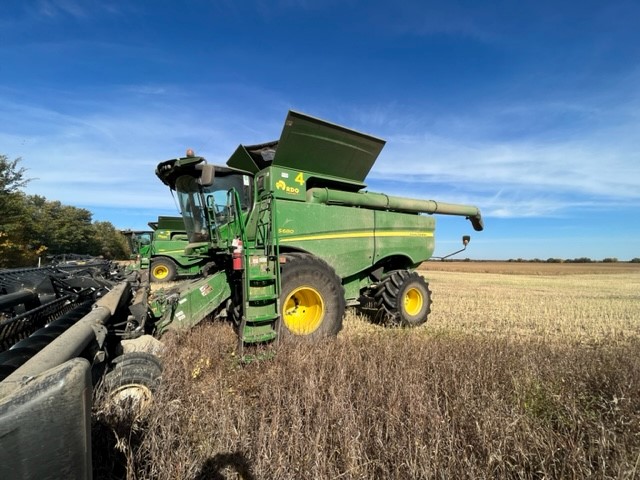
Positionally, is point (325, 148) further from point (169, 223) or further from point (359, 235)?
point (169, 223)

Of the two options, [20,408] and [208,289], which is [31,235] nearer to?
[208,289]

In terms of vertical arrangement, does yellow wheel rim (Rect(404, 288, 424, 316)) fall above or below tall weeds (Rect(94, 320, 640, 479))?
above

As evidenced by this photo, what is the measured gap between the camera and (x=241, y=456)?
6.31ft

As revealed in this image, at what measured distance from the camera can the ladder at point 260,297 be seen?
4004mm

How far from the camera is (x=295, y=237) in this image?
5.08m

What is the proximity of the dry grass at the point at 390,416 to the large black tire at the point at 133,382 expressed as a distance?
15 centimetres

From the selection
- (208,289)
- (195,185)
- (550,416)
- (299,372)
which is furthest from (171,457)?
(195,185)

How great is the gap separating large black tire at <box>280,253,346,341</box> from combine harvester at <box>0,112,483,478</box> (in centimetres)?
1

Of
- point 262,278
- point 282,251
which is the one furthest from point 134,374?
point 282,251

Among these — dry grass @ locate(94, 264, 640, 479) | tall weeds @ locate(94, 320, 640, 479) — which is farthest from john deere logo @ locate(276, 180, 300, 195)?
tall weeds @ locate(94, 320, 640, 479)

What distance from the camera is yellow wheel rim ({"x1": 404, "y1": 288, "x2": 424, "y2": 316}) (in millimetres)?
6461

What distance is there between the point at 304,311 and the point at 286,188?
1.79 meters

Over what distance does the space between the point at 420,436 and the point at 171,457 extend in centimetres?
133

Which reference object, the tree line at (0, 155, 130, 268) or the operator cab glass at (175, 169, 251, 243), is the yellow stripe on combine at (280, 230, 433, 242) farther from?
the tree line at (0, 155, 130, 268)
